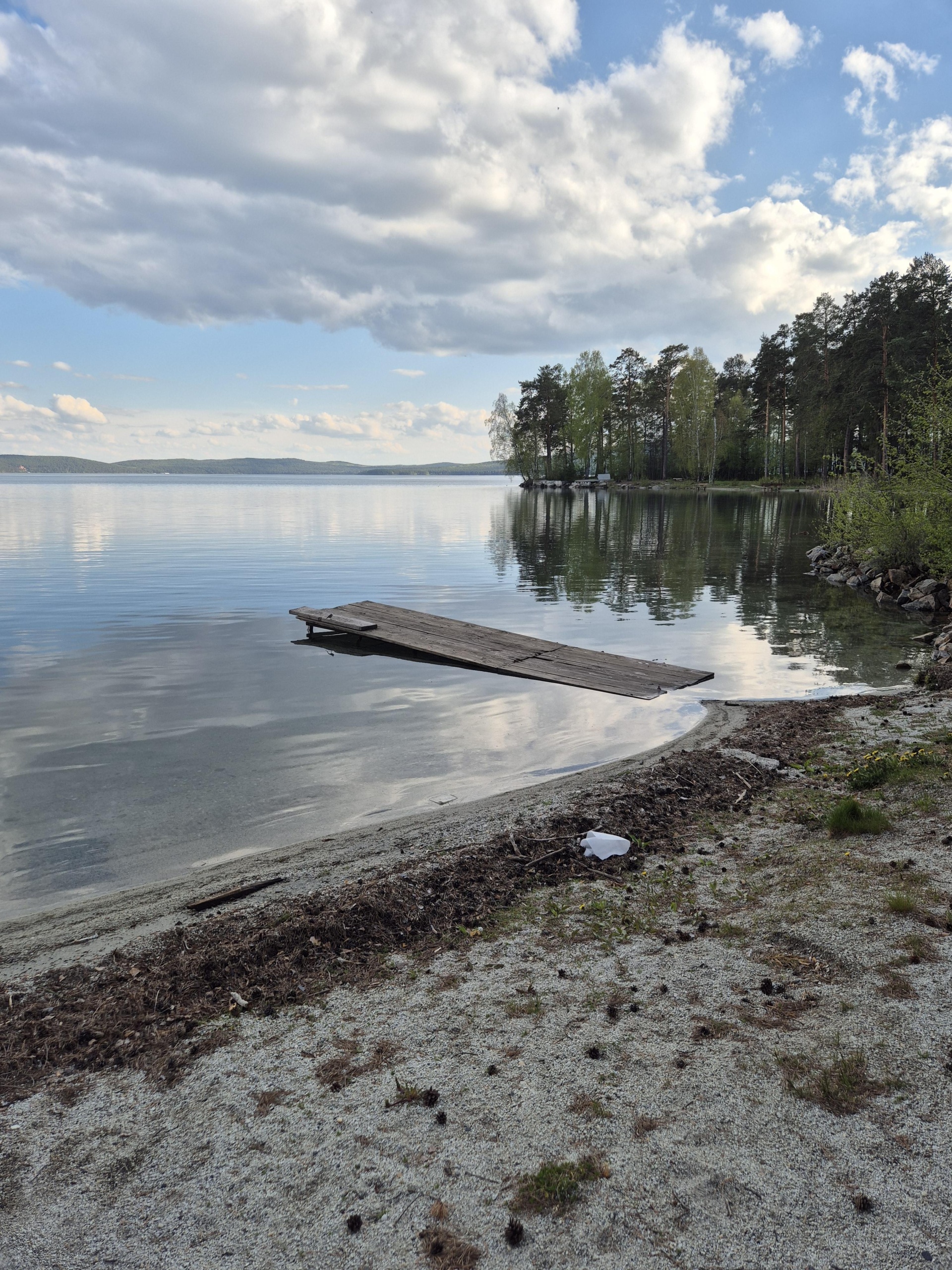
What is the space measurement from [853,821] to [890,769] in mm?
1733

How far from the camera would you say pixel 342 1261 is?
3.26m

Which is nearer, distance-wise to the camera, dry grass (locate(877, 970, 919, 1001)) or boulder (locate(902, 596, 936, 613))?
dry grass (locate(877, 970, 919, 1001))

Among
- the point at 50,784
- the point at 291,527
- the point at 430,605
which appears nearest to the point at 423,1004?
the point at 50,784

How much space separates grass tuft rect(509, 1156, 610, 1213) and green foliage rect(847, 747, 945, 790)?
6.34 meters

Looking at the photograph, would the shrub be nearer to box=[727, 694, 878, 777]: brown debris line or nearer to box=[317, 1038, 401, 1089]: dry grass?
box=[727, 694, 878, 777]: brown debris line

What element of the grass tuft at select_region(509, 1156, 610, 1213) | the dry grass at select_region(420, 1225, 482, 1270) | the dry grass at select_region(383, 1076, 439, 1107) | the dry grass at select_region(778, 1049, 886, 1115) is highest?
the dry grass at select_region(778, 1049, 886, 1115)

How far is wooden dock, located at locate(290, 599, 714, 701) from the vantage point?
16.4 meters

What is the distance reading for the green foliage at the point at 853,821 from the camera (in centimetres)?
728

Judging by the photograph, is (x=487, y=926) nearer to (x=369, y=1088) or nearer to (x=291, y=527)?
(x=369, y=1088)

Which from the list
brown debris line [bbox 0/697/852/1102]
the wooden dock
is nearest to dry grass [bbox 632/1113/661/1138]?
brown debris line [bbox 0/697/852/1102]

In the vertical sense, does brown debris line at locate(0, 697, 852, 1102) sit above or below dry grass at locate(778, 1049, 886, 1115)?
below

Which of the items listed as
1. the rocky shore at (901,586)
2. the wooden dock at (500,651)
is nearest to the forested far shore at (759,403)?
the rocky shore at (901,586)

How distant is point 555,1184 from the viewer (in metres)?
3.55

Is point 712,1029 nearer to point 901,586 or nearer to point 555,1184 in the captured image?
point 555,1184
